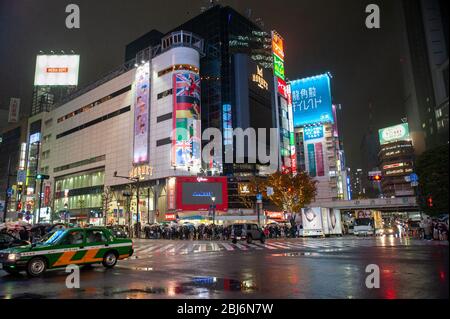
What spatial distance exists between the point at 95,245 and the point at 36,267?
2.14 metres

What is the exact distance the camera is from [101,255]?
13414 mm

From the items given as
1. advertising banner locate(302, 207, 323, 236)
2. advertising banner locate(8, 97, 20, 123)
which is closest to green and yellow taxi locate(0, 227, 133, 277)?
advertising banner locate(302, 207, 323, 236)

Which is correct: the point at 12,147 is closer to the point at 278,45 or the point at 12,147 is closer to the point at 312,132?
the point at 278,45

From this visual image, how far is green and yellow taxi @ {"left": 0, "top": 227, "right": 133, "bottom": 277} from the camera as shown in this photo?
11430mm

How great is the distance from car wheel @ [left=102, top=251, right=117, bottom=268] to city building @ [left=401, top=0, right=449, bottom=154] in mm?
11998

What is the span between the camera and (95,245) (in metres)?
13.2

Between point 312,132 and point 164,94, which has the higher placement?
point 164,94

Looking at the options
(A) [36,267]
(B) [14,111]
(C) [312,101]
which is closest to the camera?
(A) [36,267]

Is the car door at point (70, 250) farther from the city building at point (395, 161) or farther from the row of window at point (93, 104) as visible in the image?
the city building at point (395, 161)

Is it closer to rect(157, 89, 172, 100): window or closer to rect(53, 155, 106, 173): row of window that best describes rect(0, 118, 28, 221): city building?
rect(53, 155, 106, 173): row of window

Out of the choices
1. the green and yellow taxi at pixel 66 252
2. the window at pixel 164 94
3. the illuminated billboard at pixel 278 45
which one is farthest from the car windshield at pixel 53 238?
the illuminated billboard at pixel 278 45

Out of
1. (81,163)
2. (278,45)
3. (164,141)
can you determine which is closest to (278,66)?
(278,45)
